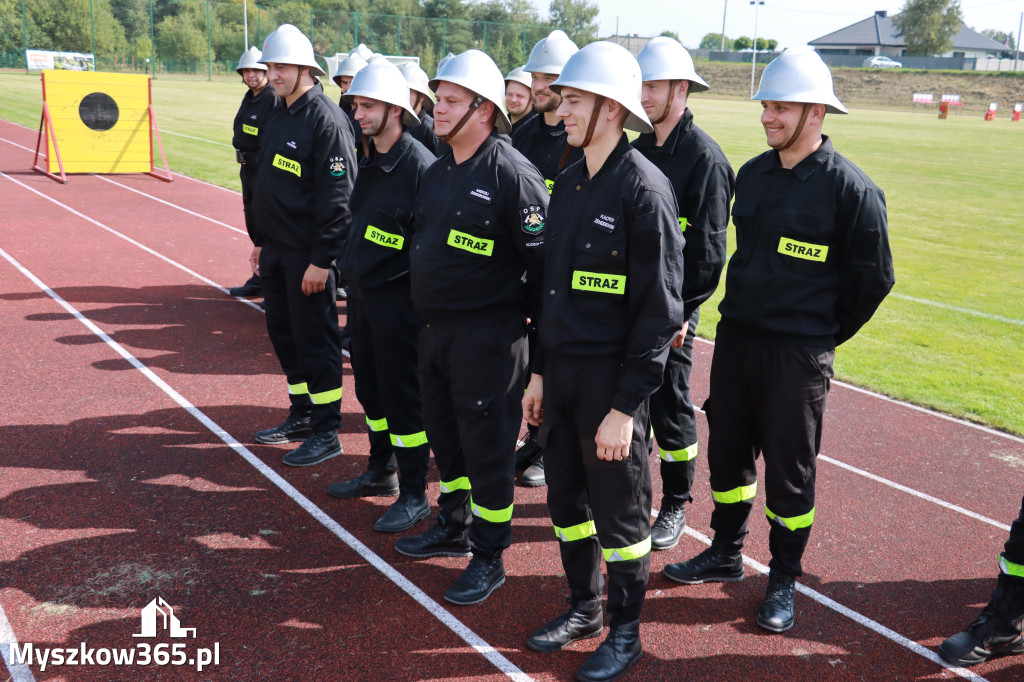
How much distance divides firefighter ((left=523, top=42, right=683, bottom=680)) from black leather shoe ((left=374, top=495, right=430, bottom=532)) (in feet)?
4.61

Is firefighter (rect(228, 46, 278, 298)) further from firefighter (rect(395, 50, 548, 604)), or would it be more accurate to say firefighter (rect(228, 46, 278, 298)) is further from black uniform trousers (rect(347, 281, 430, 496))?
firefighter (rect(395, 50, 548, 604))

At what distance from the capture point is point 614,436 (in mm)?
3314

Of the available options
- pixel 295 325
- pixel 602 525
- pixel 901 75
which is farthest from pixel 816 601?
pixel 901 75

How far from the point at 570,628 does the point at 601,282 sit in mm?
1606

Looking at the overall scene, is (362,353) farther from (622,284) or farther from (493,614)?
(622,284)

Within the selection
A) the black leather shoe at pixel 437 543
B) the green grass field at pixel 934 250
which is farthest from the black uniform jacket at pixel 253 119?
the green grass field at pixel 934 250

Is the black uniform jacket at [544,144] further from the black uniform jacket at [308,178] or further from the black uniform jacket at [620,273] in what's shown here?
the black uniform jacket at [620,273]

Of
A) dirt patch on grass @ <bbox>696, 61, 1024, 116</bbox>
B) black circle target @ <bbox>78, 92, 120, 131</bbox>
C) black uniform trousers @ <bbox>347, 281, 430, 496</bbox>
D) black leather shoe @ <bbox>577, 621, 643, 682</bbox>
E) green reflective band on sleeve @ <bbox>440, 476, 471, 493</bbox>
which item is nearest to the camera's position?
black leather shoe @ <bbox>577, 621, 643, 682</bbox>

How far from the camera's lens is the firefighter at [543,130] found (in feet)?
18.3

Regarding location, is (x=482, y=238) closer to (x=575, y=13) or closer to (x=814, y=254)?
(x=814, y=254)

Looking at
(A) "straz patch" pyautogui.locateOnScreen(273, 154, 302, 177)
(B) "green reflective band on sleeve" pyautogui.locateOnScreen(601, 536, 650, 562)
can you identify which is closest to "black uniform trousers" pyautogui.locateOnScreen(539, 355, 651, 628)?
(B) "green reflective band on sleeve" pyautogui.locateOnScreen(601, 536, 650, 562)

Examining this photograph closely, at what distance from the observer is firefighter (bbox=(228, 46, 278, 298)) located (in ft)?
27.3

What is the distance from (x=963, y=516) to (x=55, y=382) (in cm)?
678

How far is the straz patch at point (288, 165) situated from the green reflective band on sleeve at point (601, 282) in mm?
2595
